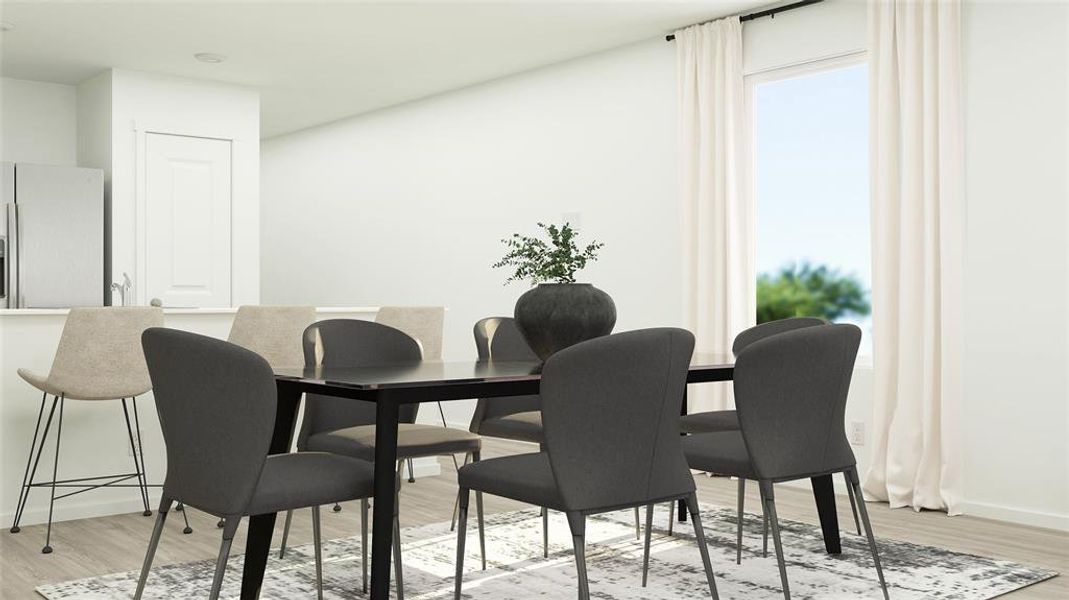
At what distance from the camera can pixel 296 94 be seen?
7.69 metres

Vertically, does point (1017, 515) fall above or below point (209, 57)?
below

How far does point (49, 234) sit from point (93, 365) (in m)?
3.11

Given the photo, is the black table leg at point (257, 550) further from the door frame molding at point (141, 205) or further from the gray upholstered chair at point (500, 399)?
the door frame molding at point (141, 205)

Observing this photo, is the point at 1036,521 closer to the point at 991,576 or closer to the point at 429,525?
the point at 991,576

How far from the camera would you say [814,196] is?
5605 mm

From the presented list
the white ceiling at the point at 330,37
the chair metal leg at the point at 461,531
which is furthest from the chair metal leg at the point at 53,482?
the white ceiling at the point at 330,37

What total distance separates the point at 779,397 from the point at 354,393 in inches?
45.7

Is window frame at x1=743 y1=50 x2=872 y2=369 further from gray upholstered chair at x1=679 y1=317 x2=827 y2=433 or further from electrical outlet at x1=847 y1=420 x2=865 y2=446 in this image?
gray upholstered chair at x1=679 y1=317 x2=827 y2=433

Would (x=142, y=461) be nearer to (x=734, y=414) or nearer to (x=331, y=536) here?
(x=331, y=536)

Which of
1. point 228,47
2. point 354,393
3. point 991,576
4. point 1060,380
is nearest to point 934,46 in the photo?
point 1060,380

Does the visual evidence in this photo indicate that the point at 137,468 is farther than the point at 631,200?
No

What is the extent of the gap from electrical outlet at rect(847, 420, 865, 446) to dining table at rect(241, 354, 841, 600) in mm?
2102

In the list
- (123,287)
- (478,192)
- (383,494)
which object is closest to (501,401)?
(383,494)

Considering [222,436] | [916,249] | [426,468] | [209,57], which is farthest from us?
[209,57]
